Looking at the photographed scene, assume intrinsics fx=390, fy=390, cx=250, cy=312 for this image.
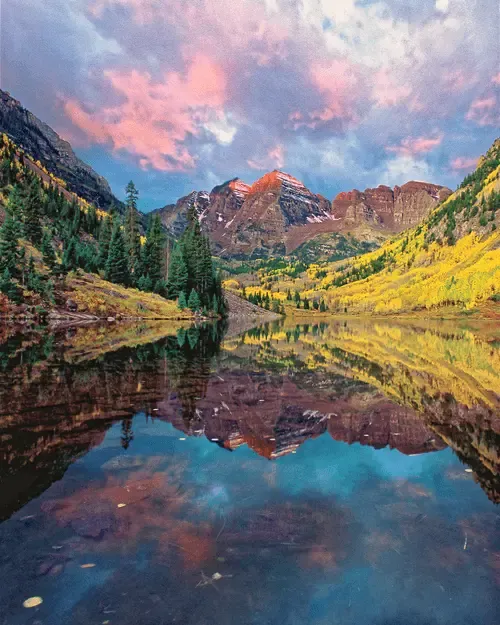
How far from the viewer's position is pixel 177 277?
98812 millimetres

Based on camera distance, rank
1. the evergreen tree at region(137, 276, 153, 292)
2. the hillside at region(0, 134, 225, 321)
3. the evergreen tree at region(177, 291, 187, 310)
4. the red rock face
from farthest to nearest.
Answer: the evergreen tree at region(137, 276, 153, 292) < the evergreen tree at region(177, 291, 187, 310) < the hillside at region(0, 134, 225, 321) < the red rock face

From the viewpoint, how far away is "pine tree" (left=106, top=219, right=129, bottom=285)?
297 feet

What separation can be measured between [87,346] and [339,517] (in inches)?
1232

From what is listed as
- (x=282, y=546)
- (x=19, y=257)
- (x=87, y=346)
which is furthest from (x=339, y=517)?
(x=19, y=257)

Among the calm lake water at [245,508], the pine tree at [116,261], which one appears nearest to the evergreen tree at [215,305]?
the pine tree at [116,261]

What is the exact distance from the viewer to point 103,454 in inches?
422

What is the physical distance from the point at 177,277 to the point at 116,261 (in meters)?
15.3

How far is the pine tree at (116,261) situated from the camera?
90.4 meters

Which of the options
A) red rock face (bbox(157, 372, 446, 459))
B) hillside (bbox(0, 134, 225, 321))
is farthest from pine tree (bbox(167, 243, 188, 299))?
red rock face (bbox(157, 372, 446, 459))

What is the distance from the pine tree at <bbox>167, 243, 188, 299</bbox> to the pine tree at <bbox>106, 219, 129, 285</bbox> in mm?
11614

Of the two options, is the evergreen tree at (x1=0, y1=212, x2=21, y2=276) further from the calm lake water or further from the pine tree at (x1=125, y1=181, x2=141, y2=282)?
the calm lake water

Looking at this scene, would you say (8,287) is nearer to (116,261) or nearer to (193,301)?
(116,261)

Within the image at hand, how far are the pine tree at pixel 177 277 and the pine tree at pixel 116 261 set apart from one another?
11.6 m

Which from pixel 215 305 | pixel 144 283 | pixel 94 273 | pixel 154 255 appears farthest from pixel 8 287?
pixel 215 305
